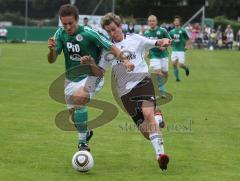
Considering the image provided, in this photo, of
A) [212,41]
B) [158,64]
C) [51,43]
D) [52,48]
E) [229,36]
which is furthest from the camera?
[212,41]

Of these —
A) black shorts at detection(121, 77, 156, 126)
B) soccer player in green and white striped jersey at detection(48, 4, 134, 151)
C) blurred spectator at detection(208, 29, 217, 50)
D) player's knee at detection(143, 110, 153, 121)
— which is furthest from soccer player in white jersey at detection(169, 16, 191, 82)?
blurred spectator at detection(208, 29, 217, 50)

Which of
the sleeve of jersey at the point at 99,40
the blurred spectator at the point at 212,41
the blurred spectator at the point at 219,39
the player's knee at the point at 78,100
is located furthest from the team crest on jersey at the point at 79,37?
the blurred spectator at the point at 212,41

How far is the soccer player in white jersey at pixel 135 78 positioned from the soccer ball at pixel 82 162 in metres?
0.91

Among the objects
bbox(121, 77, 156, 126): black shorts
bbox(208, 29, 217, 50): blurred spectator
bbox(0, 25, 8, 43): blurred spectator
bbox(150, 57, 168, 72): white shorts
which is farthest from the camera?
bbox(0, 25, 8, 43): blurred spectator

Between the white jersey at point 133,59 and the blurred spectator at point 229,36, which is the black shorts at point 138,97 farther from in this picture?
the blurred spectator at point 229,36

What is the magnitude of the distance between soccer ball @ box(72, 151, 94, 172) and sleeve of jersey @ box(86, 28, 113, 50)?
1.52 metres

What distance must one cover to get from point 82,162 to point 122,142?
2421mm

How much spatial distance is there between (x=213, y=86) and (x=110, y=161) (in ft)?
43.3

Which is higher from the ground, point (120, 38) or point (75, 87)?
point (120, 38)

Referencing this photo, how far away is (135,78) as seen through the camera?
9.13 metres

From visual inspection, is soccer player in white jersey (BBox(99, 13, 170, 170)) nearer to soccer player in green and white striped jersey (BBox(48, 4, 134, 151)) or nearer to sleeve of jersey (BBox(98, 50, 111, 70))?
sleeve of jersey (BBox(98, 50, 111, 70))

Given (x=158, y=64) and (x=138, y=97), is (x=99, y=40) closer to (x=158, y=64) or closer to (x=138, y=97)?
(x=138, y=97)

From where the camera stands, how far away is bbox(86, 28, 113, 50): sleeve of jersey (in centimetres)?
876

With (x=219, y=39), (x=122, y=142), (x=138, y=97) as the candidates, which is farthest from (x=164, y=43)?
(x=219, y=39)
